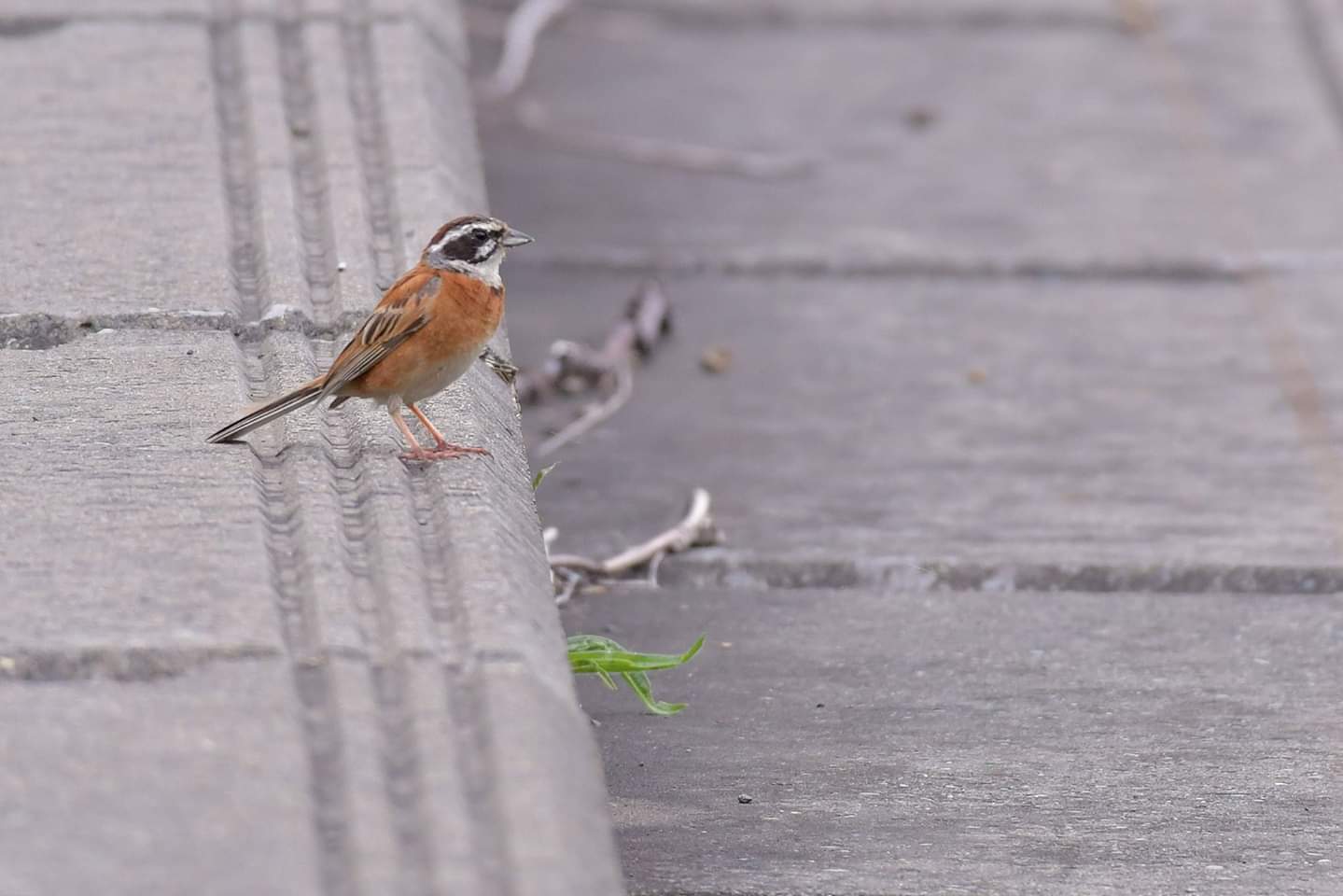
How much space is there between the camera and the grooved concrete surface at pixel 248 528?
2.35m

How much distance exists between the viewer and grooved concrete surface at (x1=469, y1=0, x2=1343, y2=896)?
10.8 feet

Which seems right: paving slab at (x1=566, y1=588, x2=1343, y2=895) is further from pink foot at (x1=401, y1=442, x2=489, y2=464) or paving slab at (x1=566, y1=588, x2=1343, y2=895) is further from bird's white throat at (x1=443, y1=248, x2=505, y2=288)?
bird's white throat at (x1=443, y1=248, x2=505, y2=288)

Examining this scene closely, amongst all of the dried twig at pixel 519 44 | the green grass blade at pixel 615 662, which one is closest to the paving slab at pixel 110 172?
the green grass blade at pixel 615 662

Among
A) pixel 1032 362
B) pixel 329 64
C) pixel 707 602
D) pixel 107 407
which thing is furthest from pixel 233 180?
pixel 1032 362

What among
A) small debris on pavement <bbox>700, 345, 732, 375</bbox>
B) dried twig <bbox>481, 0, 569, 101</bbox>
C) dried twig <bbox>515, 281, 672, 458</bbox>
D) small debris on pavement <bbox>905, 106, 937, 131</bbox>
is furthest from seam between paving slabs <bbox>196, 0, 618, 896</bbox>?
small debris on pavement <bbox>905, 106, 937, 131</bbox>

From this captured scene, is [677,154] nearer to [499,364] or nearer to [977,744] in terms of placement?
[499,364]

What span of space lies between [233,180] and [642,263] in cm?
184

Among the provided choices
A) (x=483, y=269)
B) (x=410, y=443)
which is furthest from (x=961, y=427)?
(x=410, y=443)

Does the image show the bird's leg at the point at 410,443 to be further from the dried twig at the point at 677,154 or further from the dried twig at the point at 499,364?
the dried twig at the point at 677,154

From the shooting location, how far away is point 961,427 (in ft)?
16.4

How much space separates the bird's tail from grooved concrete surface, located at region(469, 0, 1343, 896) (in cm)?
84

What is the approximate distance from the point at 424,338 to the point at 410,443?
0.20 m

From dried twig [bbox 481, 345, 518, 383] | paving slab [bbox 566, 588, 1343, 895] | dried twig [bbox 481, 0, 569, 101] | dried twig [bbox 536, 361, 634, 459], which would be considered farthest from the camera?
dried twig [bbox 481, 0, 569, 101]

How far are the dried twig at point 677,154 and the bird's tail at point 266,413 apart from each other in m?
3.37
